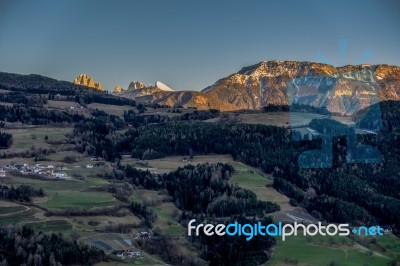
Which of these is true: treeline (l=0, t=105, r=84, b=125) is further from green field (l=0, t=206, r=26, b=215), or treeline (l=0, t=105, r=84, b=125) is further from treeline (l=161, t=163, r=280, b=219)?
green field (l=0, t=206, r=26, b=215)

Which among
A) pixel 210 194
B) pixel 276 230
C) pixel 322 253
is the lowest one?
pixel 322 253

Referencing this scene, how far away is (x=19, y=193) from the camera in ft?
242

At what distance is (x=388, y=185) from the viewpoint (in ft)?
331

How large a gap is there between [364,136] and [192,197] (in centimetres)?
4791

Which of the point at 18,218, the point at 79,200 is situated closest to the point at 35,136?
the point at 79,200

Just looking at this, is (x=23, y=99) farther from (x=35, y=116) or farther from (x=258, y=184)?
A: (x=258, y=184)

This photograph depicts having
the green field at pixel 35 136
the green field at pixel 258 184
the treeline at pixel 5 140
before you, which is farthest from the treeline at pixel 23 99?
the green field at pixel 258 184

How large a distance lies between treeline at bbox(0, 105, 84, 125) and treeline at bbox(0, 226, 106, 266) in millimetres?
89399

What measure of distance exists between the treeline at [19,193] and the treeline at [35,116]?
6856 cm

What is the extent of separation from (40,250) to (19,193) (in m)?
22.8

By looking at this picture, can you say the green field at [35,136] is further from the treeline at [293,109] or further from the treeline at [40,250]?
the treeline at [40,250]

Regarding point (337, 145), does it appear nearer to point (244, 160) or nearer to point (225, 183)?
point (244, 160)

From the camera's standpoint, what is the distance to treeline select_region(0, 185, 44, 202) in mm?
72688

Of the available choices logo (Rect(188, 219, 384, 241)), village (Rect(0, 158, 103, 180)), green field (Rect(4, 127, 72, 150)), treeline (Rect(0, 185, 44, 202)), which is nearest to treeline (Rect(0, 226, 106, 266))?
logo (Rect(188, 219, 384, 241))
